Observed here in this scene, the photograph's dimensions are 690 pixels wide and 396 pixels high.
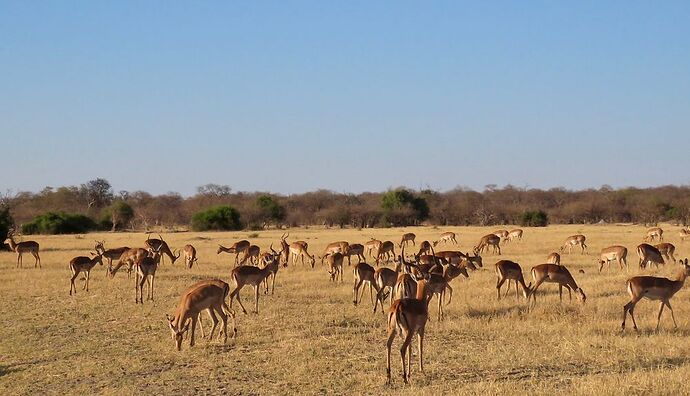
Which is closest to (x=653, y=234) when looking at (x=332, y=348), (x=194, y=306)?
(x=332, y=348)

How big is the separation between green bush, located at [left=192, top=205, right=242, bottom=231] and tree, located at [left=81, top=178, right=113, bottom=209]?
117ft

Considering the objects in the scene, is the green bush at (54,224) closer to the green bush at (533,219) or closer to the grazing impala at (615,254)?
the green bush at (533,219)

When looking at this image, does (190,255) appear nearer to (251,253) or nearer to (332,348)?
(251,253)

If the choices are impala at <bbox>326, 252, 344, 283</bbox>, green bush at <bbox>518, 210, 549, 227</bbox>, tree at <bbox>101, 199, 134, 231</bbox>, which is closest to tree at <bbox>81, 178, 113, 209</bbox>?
tree at <bbox>101, 199, 134, 231</bbox>

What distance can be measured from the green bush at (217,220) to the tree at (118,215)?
32.7 feet

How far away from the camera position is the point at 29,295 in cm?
1873

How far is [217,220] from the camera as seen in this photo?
63.2 meters

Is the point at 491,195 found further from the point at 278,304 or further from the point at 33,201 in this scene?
the point at 278,304

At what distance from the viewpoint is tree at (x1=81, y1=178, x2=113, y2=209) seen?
95625mm

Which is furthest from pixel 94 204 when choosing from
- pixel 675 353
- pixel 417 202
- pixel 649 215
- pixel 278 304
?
pixel 675 353

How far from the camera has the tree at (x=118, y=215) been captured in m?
69.7

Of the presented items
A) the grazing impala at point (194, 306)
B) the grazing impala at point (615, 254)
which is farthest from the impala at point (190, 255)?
the grazing impala at point (615, 254)

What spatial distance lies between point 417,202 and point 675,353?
67.4 metres

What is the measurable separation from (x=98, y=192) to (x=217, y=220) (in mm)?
40529
